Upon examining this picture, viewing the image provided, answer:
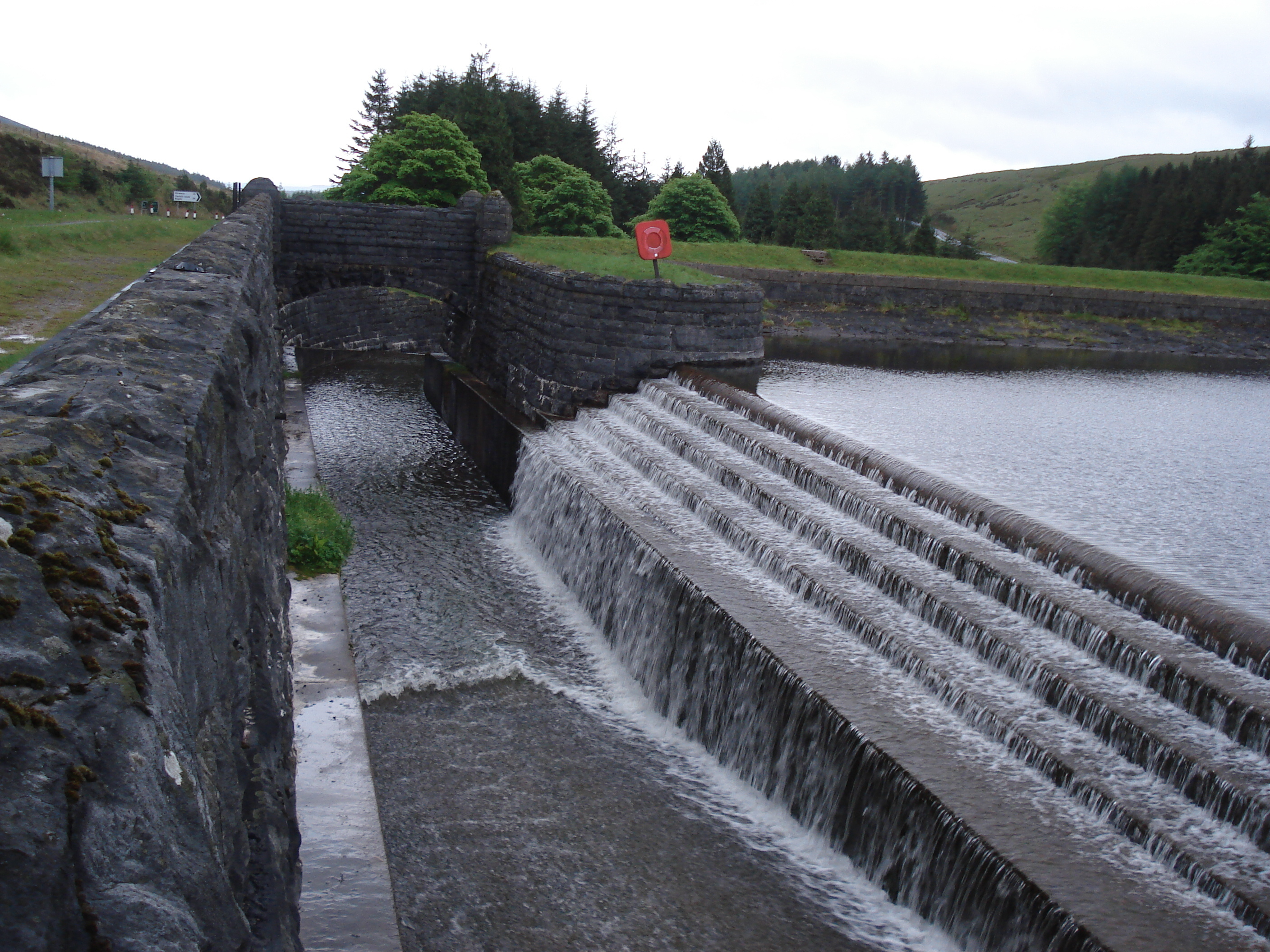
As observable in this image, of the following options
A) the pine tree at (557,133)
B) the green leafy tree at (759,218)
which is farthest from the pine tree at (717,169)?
the pine tree at (557,133)

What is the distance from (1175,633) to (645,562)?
4.12 meters

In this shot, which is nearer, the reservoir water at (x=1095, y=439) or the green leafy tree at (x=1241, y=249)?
the reservoir water at (x=1095, y=439)

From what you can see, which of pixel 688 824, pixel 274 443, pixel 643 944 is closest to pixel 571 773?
pixel 688 824

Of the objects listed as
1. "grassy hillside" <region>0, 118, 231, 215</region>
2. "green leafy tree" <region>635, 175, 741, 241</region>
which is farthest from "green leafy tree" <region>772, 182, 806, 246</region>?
"grassy hillside" <region>0, 118, 231, 215</region>

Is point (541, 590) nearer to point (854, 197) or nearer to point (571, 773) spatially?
point (571, 773)

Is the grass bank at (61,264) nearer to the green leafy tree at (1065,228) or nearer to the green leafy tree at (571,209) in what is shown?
the green leafy tree at (571,209)

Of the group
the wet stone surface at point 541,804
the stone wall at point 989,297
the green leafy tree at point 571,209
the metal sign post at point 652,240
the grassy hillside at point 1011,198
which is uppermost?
the grassy hillside at point 1011,198

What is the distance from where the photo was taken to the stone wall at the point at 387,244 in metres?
20.4

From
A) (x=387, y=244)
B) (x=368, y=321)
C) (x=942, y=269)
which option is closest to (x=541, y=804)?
(x=387, y=244)

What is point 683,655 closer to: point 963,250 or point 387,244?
point 387,244

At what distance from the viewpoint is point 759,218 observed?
2566 inches

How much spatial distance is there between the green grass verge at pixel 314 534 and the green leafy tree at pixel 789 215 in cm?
4915

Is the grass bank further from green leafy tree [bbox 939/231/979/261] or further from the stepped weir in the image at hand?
green leafy tree [bbox 939/231/979/261]

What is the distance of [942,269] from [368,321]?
653 inches
